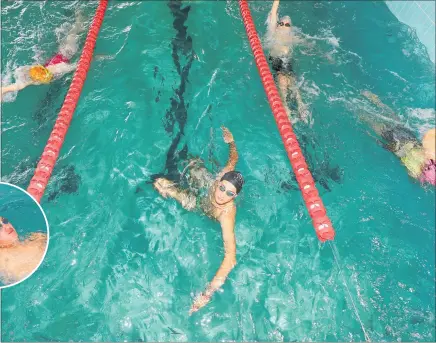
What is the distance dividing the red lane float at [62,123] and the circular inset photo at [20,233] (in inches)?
50.4

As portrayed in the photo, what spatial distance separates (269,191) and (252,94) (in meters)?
1.99

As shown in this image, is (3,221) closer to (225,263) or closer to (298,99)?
(225,263)

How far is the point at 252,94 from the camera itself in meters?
6.44

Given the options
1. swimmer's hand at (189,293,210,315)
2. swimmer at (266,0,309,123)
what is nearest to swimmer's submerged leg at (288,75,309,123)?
swimmer at (266,0,309,123)

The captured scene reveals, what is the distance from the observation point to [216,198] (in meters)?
4.25

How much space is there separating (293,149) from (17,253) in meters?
3.61

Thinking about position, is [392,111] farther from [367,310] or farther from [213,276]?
[213,276]

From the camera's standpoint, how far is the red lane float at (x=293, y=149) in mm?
4504

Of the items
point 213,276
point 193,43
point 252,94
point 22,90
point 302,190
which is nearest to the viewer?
point 213,276

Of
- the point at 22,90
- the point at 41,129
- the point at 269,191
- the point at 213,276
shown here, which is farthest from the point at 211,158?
the point at 22,90

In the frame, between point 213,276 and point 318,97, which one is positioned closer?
point 213,276

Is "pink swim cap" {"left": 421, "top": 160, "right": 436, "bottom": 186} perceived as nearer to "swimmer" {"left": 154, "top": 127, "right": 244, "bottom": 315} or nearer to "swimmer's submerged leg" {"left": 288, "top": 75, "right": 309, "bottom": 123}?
"swimmer's submerged leg" {"left": 288, "top": 75, "right": 309, "bottom": 123}

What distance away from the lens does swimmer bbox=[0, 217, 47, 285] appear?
2.88 metres

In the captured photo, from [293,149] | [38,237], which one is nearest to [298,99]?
[293,149]
